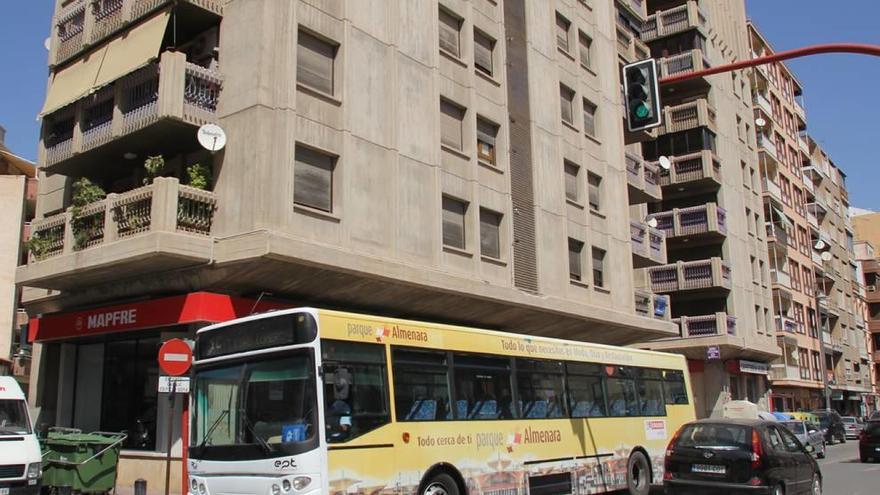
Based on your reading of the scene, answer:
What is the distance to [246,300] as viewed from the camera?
56.3ft

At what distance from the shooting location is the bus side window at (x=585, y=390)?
47.9 ft

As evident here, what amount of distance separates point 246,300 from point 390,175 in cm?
475

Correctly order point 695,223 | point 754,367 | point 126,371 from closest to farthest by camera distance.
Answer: point 126,371 → point 695,223 → point 754,367

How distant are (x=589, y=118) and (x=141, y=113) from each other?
56.6 ft

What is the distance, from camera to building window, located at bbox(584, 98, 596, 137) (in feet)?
95.1

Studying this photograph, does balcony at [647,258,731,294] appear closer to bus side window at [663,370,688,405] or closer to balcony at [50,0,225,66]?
bus side window at [663,370,688,405]

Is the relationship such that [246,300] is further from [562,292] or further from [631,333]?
[631,333]

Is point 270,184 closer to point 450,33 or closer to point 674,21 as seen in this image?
point 450,33

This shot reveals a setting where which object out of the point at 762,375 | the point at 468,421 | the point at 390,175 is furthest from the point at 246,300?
the point at 762,375

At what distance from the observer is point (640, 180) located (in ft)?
111

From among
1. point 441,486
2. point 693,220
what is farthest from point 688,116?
point 441,486

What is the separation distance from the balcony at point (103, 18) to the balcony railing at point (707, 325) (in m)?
29.2

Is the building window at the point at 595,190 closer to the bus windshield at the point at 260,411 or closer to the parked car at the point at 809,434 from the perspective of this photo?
the parked car at the point at 809,434

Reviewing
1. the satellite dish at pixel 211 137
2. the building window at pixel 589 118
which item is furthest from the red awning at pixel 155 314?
the building window at pixel 589 118
